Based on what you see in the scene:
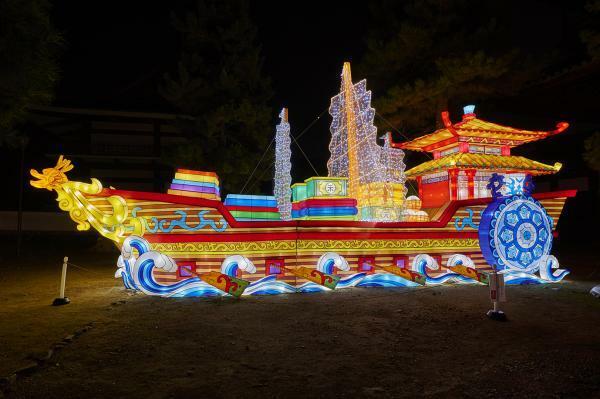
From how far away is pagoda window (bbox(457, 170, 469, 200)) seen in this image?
1027 cm

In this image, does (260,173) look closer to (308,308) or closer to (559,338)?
(308,308)

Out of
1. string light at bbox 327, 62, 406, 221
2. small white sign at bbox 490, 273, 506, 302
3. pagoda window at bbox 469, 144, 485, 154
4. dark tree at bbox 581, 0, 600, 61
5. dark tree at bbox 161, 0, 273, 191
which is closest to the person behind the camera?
small white sign at bbox 490, 273, 506, 302

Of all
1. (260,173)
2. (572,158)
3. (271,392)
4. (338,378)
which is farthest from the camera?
(572,158)

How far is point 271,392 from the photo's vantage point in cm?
347

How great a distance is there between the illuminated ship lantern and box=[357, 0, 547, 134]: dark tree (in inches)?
165

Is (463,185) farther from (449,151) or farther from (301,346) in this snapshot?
(301,346)

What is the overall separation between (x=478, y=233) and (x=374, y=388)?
6.36 m

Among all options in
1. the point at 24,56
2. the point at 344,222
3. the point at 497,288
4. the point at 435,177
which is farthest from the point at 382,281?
the point at 24,56

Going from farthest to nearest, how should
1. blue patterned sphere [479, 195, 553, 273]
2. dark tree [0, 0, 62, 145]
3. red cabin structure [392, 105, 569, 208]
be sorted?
red cabin structure [392, 105, 569, 208] → blue patterned sphere [479, 195, 553, 273] → dark tree [0, 0, 62, 145]

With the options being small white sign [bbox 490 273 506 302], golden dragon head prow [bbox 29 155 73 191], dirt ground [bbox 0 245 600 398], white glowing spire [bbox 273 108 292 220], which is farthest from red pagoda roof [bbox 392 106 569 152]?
golden dragon head prow [bbox 29 155 73 191]

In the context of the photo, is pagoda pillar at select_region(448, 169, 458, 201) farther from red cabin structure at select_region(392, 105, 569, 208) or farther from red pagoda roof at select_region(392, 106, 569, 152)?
red pagoda roof at select_region(392, 106, 569, 152)

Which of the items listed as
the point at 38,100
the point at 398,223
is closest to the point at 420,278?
the point at 398,223

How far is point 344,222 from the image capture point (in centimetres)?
831

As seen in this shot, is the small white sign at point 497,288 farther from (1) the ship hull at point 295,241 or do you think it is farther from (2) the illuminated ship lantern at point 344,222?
(1) the ship hull at point 295,241
